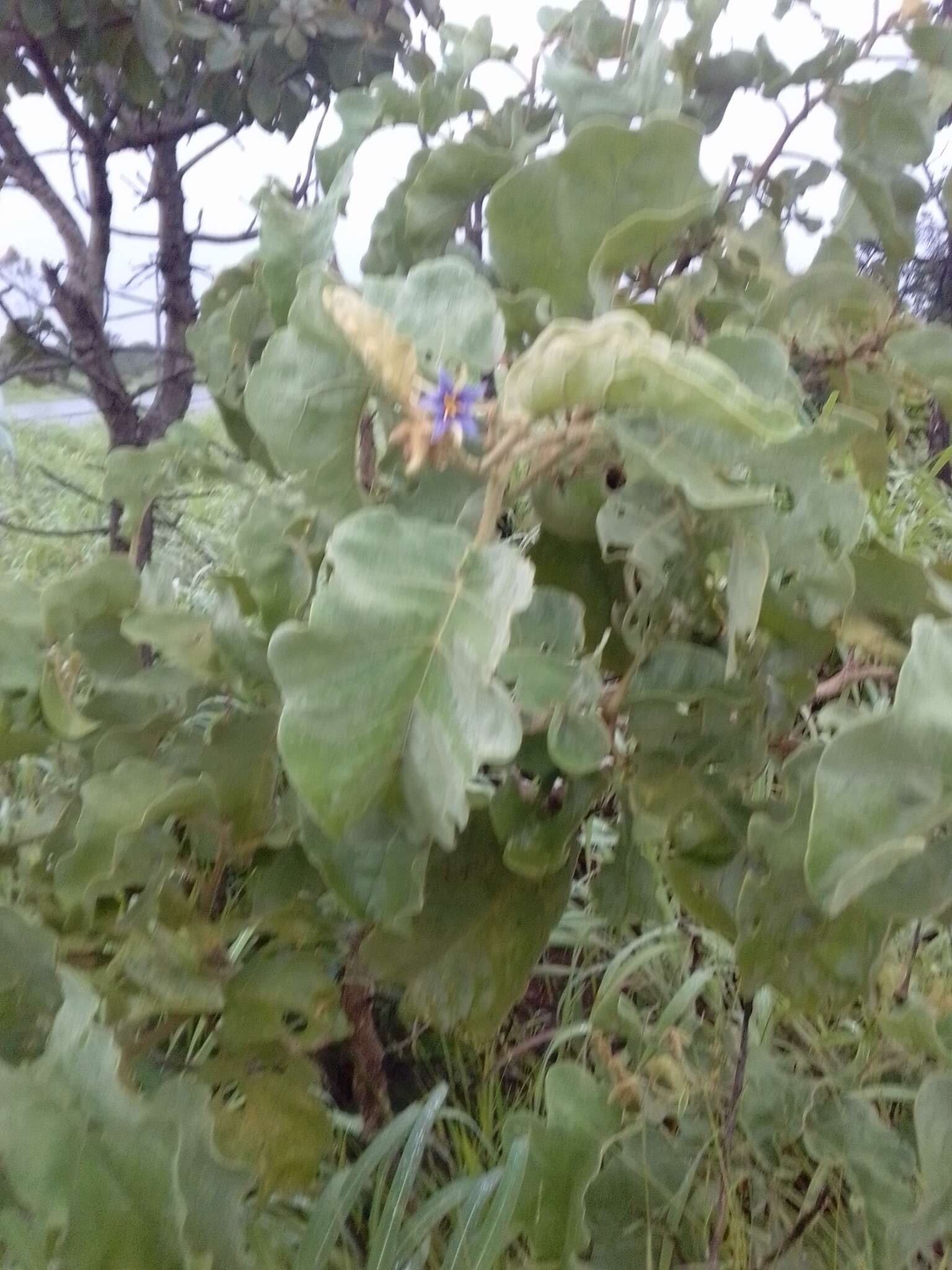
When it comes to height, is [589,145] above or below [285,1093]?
above

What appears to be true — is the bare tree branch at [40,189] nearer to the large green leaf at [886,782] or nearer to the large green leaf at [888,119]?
the large green leaf at [888,119]

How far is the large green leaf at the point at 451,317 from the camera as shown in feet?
0.93

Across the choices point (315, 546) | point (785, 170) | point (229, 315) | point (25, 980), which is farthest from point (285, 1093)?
point (785, 170)

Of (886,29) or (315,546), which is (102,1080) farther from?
(886,29)

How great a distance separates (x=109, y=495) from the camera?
0.49 metres

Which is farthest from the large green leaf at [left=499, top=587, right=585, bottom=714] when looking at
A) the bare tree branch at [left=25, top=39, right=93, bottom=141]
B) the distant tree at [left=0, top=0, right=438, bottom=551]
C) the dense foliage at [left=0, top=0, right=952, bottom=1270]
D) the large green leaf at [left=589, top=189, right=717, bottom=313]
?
the bare tree branch at [left=25, top=39, right=93, bottom=141]

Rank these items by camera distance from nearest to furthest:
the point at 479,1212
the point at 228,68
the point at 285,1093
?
the point at 285,1093
the point at 479,1212
the point at 228,68

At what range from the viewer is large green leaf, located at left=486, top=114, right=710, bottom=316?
12.6 inches

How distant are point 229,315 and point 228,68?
22.8 inches

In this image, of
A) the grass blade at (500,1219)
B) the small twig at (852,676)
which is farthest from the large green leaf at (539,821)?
the grass blade at (500,1219)

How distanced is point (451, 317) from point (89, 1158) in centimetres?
28

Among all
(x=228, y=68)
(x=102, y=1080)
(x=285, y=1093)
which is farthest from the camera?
(x=228, y=68)

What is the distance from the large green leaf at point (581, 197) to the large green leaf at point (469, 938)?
22 centimetres

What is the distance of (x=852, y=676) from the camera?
377 millimetres
